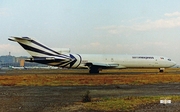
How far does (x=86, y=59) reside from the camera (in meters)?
51.3

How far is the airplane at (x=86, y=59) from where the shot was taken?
4667 centimetres

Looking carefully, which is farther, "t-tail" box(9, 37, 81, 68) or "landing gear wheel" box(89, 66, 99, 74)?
"landing gear wheel" box(89, 66, 99, 74)

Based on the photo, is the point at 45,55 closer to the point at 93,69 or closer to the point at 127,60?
the point at 93,69

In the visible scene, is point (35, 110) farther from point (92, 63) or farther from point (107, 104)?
point (92, 63)

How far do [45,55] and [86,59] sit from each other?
7.99 metres

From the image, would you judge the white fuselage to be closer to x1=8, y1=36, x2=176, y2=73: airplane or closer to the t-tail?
x1=8, y1=36, x2=176, y2=73: airplane

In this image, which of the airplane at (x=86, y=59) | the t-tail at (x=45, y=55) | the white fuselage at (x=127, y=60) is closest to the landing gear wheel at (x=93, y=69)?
the airplane at (x=86, y=59)

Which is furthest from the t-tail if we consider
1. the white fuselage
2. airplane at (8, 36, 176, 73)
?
the white fuselage

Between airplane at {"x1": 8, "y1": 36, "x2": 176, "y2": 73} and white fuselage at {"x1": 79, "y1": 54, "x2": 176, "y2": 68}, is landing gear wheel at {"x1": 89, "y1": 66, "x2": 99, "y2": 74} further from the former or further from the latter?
white fuselage at {"x1": 79, "y1": 54, "x2": 176, "y2": 68}

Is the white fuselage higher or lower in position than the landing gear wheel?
higher

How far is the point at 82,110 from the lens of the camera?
11.5m

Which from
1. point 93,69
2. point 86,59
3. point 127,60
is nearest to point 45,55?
point 86,59

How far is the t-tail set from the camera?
45938mm

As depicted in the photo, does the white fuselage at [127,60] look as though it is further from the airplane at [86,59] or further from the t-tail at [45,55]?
the t-tail at [45,55]
